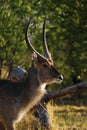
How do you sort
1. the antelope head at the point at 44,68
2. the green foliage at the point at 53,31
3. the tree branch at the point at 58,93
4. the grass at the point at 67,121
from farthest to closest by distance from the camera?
the green foliage at the point at 53,31 → the grass at the point at 67,121 → the tree branch at the point at 58,93 → the antelope head at the point at 44,68

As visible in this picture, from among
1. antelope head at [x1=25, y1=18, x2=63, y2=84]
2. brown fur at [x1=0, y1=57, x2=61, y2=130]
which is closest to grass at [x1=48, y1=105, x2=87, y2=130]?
brown fur at [x1=0, y1=57, x2=61, y2=130]

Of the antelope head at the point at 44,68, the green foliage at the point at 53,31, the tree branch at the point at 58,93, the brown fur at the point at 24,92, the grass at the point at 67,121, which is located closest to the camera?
the brown fur at the point at 24,92

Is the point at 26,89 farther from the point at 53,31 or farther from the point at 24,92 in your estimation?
the point at 53,31

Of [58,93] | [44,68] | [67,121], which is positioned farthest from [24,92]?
[67,121]

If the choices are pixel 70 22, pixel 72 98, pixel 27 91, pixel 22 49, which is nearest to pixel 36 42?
pixel 22 49

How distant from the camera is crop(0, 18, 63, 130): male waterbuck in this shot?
441 inches

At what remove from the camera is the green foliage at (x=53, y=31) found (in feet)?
90.1

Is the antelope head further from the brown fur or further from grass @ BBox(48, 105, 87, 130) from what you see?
grass @ BBox(48, 105, 87, 130)

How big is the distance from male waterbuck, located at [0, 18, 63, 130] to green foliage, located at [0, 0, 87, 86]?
1432cm

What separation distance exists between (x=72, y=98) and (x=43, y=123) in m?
27.4

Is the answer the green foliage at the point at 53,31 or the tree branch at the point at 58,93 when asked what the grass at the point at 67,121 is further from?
the green foliage at the point at 53,31

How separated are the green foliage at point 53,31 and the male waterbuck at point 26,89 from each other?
1432 centimetres

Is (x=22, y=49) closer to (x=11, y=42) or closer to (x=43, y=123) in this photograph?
(x=11, y=42)

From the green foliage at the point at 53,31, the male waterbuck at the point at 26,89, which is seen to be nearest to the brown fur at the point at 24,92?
the male waterbuck at the point at 26,89
